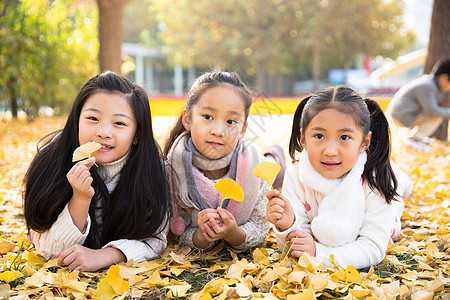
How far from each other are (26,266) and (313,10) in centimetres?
2294

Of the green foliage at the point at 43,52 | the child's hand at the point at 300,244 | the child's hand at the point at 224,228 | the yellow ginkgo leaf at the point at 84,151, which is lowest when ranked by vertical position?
the child's hand at the point at 300,244

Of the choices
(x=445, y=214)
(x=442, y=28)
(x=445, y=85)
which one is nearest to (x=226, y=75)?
(x=445, y=214)

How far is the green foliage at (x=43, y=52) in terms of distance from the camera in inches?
317

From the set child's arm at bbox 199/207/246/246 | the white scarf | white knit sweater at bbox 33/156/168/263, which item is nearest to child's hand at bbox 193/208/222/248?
child's arm at bbox 199/207/246/246

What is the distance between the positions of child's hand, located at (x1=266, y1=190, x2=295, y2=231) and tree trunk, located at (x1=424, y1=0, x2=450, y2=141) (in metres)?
5.09

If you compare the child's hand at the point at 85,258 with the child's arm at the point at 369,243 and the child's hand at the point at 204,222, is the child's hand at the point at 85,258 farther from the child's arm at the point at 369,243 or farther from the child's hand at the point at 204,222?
the child's arm at the point at 369,243

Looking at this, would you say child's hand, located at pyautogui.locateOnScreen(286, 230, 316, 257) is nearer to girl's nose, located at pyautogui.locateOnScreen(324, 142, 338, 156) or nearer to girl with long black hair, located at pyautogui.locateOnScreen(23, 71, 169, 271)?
girl's nose, located at pyautogui.locateOnScreen(324, 142, 338, 156)

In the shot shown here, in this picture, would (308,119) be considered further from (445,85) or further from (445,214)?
(445,85)

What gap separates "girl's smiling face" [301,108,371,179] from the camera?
6.88 feet

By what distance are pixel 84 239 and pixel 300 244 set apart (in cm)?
97

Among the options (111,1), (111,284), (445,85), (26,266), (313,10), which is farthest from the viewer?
(313,10)

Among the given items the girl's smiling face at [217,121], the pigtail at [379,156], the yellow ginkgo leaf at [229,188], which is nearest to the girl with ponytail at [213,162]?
the girl's smiling face at [217,121]

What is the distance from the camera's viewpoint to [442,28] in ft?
20.0

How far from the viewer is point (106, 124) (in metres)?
2.14
